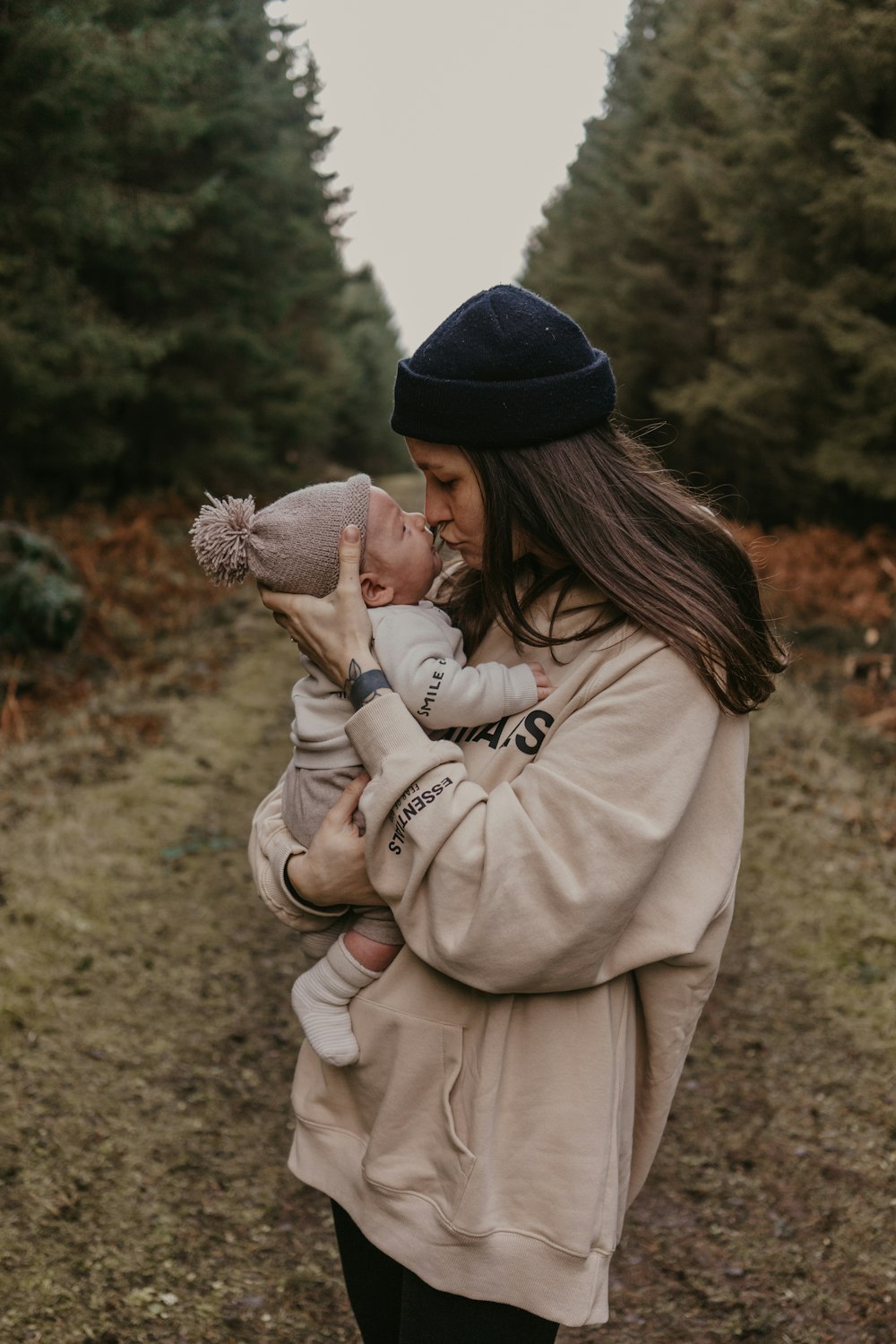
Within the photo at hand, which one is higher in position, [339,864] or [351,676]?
[351,676]

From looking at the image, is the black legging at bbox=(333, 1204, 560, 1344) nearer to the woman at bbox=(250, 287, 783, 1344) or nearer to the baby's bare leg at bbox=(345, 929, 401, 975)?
the woman at bbox=(250, 287, 783, 1344)

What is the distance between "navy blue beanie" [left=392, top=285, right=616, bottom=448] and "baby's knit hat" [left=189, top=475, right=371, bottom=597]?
346mm

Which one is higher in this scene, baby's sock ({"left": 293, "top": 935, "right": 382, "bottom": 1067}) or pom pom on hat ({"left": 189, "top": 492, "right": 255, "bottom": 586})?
pom pom on hat ({"left": 189, "top": 492, "right": 255, "bottom": 586})

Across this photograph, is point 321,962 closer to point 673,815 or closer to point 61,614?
point 673,815

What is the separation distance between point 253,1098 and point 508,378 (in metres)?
3.43

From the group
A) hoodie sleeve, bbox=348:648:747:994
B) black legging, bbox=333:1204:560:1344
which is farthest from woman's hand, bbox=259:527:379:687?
black legging, bbox=333:1204:560:1344

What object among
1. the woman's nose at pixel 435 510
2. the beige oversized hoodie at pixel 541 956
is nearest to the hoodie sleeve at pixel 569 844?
the beige oversized hoodie at pixel 541 956

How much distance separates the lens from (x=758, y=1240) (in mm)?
3459

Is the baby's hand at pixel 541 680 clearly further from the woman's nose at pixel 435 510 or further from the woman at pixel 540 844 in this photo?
the woman's nose at pixel 435 510

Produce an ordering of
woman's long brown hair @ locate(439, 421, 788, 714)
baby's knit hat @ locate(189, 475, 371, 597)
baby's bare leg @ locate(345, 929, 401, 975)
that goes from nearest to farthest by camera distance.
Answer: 1. woman's long brown hair @ locate(439, 421, 788, 714)
2. baby's bare leg @ locate(345, 929, 401, 975)
3. baby's knit hat @ locate(189, 475, 371, 597)

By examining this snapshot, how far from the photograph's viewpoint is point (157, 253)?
15.4m

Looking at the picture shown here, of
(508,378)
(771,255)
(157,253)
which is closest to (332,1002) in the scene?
(508,378)

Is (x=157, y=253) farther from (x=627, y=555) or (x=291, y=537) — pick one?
(x=627, y=555)

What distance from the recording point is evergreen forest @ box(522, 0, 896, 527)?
10172mm
